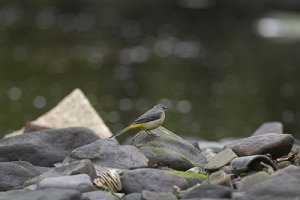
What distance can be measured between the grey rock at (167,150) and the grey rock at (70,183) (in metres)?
0.98

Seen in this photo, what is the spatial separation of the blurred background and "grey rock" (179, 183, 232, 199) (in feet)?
37.8

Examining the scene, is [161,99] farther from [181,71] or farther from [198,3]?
[198,3]

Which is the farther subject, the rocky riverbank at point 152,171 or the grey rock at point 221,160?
Answer: the grey rock at point 221,160

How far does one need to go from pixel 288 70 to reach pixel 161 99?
7165 millimetres

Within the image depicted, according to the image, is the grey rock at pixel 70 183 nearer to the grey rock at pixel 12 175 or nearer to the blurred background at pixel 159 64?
the grey rock at pixel 12 175

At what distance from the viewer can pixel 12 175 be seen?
7.03 metres

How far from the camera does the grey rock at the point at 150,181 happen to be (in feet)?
21.3

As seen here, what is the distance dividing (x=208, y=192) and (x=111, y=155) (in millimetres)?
1527

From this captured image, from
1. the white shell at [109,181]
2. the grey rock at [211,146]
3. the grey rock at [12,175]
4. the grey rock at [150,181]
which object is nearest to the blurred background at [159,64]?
the grey rock at [211,146]

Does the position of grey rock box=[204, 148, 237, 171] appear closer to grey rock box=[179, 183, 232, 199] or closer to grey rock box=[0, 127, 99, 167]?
grey rock box=[179, 183, 232, 199]

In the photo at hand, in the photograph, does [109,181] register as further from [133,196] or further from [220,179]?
[220,179]

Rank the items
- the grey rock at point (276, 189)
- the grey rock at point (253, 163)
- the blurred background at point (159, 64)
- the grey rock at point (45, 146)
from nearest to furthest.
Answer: the grey rock at point (276, 189)
the grey rock at point (253, 163)
the grey rock at point (45, 146)
the blurred background at point (159, 64)

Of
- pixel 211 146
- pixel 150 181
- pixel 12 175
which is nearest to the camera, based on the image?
pixel 150 181

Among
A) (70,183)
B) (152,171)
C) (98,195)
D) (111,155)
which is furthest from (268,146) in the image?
(70,183)
